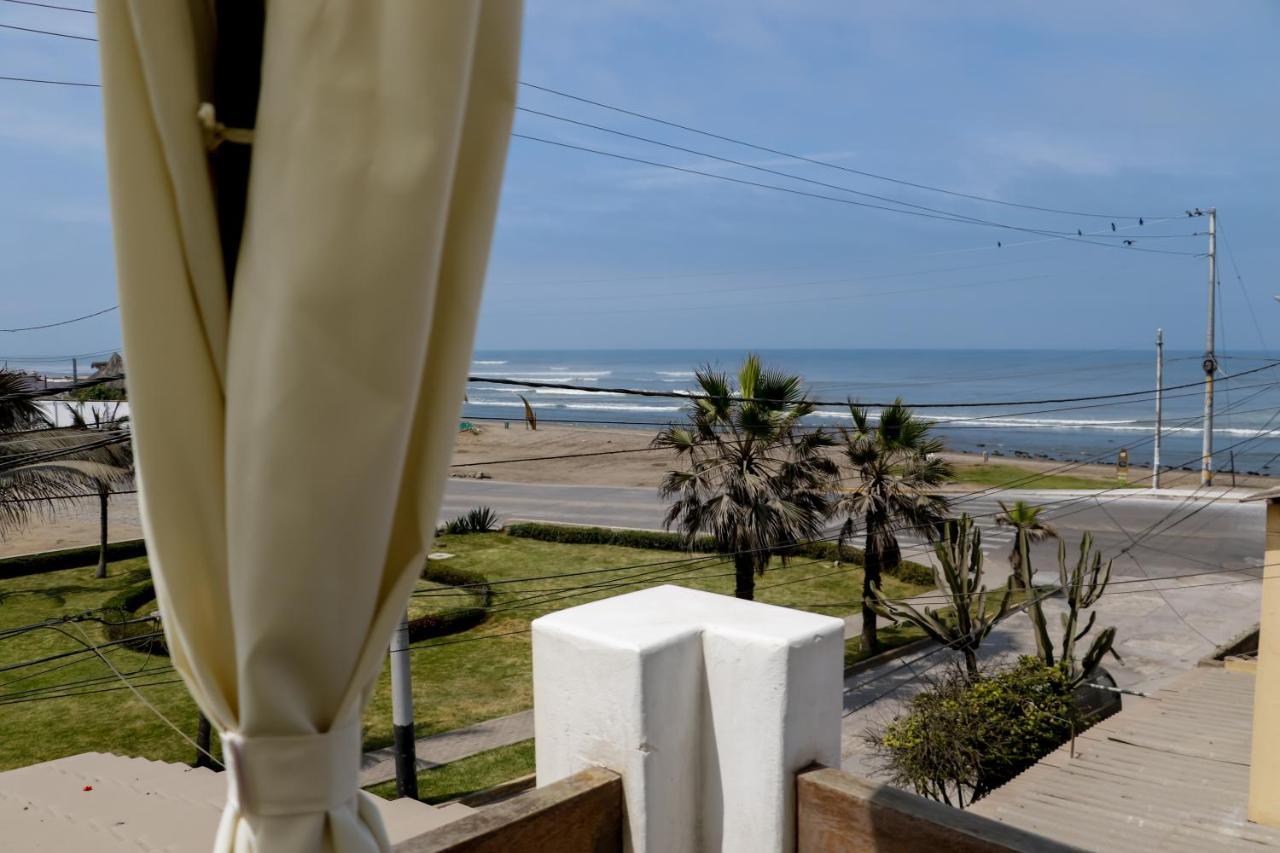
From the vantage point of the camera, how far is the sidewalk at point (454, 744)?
9938mm

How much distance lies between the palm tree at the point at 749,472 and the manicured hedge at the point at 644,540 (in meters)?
6.36

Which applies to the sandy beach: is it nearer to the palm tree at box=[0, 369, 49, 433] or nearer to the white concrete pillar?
the palm tree at box=[0, 369, 49, 433]

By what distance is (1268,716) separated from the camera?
7.32 m

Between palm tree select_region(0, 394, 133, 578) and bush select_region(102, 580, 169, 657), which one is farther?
bush select_region(102, 580, 169, 657)

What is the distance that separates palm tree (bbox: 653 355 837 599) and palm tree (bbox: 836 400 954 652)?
2.88ft

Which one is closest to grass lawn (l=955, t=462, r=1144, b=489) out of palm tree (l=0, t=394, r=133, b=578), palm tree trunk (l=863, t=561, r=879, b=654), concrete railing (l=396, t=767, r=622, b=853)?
palm tree trunk (l=863, t=561, r=879, b=654)

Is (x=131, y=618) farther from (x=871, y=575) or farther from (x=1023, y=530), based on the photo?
(x=1023, y=530)

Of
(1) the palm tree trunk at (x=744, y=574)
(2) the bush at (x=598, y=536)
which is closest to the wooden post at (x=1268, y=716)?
(1) the palm tree trunk at (x=744, y=574)

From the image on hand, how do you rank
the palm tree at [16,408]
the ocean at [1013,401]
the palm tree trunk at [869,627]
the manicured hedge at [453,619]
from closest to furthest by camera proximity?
1. the palm tree at [16,408]
2. the palm tree trunk at [869,627]
3. the manicured hedge at [453,619]
4. the ocean at [1013,401]

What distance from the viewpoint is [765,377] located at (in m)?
12.8

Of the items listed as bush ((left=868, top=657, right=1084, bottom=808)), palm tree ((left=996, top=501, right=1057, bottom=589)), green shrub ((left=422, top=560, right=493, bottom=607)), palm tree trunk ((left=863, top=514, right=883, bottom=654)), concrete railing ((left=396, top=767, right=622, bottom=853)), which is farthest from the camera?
green shrub ((left=422, top=560, right=493, bottom=607))

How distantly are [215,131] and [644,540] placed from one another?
20.6 m

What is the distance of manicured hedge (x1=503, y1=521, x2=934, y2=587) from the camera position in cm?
1928

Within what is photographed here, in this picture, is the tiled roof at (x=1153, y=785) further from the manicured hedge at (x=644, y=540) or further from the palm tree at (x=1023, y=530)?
the manicured hedge at (x=644, y=540)
